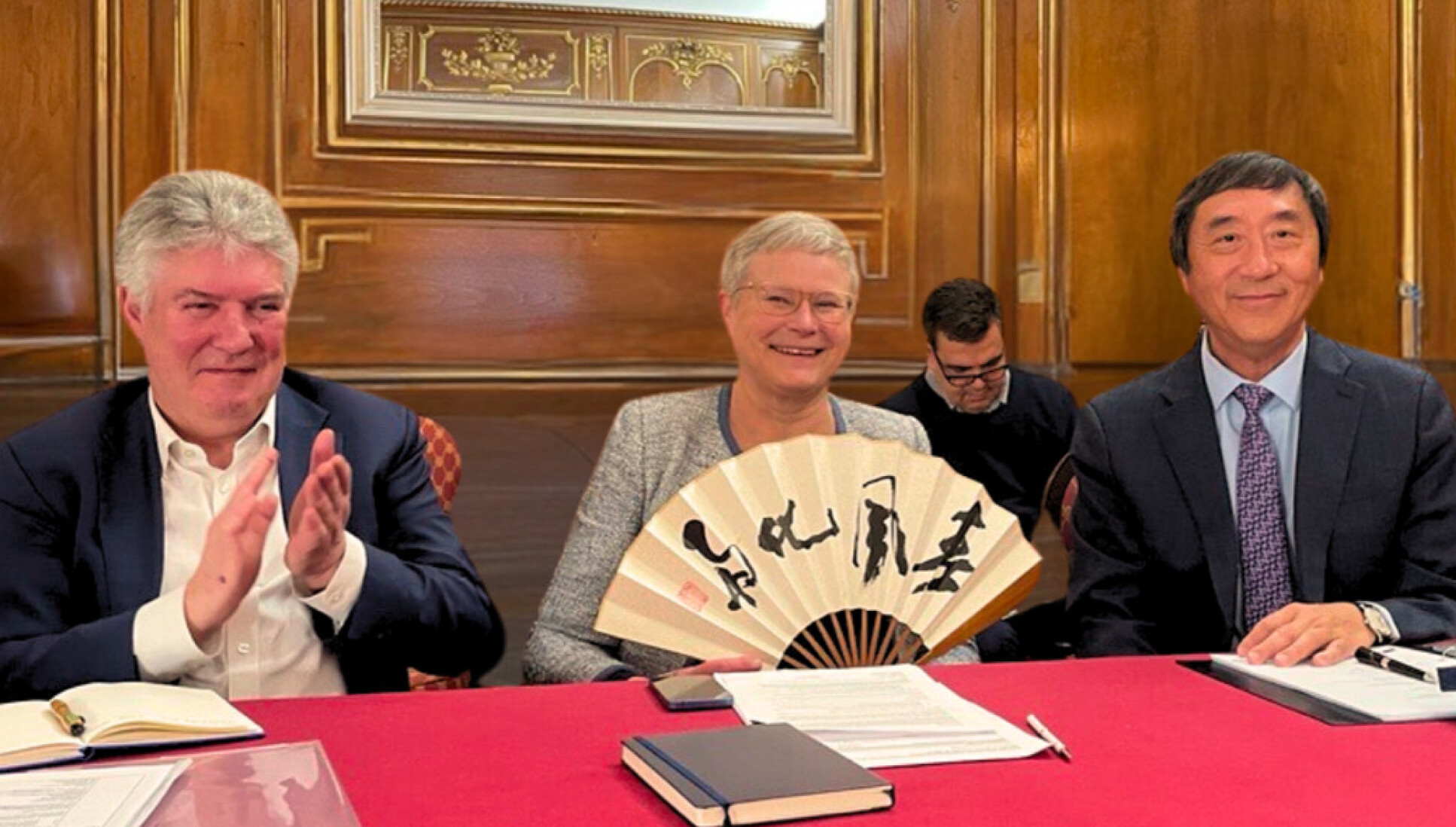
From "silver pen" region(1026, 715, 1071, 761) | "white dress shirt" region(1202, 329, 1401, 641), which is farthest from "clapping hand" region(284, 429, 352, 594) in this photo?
"white dress shirt" region(1202, 329, 1401, 641)

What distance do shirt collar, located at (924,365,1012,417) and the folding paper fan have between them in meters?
1.57

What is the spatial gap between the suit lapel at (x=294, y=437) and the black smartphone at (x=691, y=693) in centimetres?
63

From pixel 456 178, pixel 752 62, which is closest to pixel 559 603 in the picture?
pixel 456 178

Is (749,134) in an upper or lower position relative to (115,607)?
upper

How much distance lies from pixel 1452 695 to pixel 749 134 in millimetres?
2645

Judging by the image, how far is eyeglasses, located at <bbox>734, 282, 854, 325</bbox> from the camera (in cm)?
230

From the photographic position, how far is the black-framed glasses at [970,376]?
3328 millimetres

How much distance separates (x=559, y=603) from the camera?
2057 mm

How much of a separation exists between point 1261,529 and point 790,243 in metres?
0.88

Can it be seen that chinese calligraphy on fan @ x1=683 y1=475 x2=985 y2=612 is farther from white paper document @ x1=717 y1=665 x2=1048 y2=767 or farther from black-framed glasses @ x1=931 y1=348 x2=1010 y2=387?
black-framed glasses @ x1=931 y1=348 x2=1010 y2=387

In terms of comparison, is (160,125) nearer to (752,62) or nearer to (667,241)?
(667,241)

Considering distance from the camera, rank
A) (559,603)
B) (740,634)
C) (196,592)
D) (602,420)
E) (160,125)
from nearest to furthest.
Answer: (196,592) → (740,634) → (559,603) → (160,125) → (602,420)

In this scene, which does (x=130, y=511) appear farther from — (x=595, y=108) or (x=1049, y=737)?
(x=595, y=108)

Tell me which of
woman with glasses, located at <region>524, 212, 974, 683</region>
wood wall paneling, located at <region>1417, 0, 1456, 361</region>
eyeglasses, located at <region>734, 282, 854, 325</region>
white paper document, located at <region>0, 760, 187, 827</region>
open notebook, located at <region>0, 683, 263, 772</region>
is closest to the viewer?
white paper document, located at <region>0, 760, 187, 827</region>
